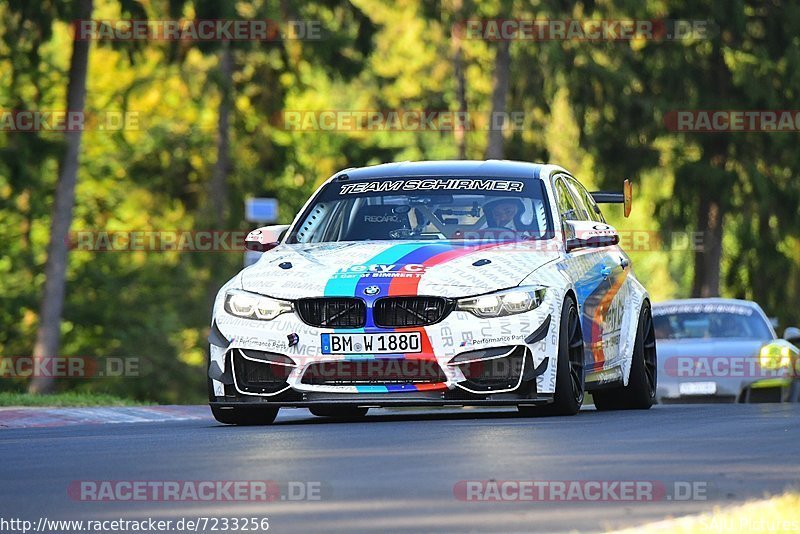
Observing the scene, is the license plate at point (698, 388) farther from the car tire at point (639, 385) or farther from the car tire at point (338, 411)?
the car tire at point (338, 411)

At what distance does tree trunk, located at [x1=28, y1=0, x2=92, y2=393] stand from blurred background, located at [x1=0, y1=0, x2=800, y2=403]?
271 cm

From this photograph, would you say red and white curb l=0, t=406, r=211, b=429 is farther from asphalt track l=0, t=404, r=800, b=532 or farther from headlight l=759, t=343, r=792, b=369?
headlight l=759, t=343, r=792, b=369

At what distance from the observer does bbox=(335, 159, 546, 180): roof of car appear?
14406 mm

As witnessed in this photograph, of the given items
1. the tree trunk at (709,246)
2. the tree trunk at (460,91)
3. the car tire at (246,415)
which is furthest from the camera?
the tree trunk at (460,91)

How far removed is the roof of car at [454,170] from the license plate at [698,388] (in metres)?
6.85

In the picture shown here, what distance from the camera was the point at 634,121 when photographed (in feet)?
128

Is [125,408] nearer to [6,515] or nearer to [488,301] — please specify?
[488,301]

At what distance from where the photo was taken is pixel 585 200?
630 inches

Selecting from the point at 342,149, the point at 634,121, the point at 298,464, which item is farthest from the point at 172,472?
the point at 342,149

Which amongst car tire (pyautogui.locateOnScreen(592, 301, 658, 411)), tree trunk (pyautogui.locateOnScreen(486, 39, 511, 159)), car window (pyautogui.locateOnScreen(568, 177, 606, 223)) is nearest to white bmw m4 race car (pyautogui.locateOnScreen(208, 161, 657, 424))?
car tire (pyautogui.locateOnScreen(592, 301, 658, 411))

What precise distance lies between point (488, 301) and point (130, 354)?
2790cm

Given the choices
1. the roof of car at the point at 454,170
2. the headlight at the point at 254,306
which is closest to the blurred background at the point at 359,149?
the roof of car at the point at 454,170

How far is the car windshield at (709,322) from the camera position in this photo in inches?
884

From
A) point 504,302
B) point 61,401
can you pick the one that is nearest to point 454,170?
point 504,302
